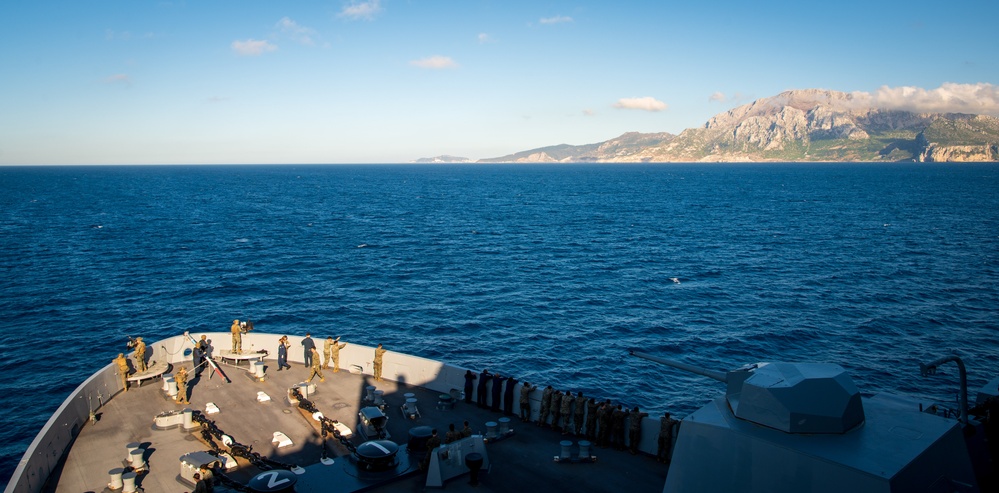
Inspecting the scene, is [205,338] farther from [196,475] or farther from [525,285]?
[525,285]

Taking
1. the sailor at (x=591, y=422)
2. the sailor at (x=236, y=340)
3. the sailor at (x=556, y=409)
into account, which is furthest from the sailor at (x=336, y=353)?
the sailor at (x=591, y=422)

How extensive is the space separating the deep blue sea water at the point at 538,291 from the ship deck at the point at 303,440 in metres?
12.8

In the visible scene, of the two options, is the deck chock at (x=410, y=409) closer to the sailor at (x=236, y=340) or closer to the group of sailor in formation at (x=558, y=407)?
the group of sailor in formation at (x=558, y=407)

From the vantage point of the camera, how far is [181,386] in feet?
66.0

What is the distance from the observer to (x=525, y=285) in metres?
57.1

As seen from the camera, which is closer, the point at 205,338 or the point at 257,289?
the point at 205,338

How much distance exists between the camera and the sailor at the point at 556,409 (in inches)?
720

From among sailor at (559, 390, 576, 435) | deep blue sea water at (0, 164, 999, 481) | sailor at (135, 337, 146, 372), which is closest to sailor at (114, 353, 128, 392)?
sailor at (135, 337, 146, 372)

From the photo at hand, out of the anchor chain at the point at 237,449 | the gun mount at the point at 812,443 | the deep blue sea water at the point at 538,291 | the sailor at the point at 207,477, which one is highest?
the gun mount at the point at 812,443

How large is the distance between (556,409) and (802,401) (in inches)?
321

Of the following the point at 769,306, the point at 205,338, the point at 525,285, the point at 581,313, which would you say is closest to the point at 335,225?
the point at 525,285

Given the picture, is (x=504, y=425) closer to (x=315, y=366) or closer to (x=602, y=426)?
(x=602, y=426)

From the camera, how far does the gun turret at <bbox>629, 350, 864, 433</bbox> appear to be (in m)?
11.2

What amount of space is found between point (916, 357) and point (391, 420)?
1362 inches
